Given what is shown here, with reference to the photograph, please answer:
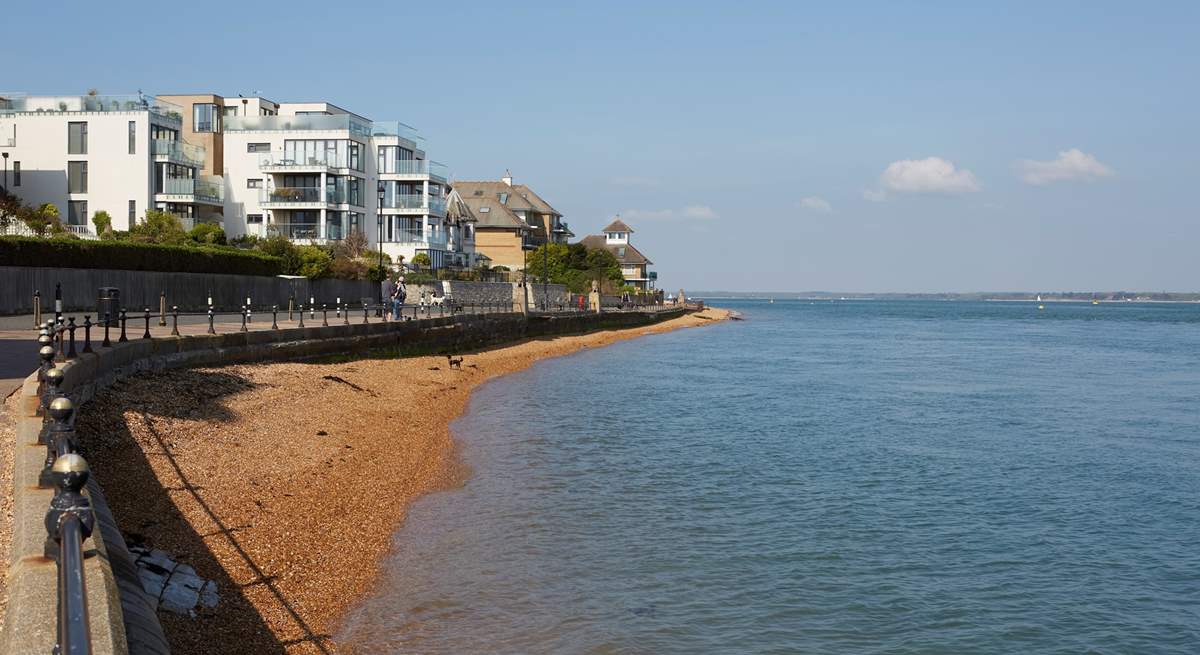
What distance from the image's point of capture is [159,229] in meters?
56.3

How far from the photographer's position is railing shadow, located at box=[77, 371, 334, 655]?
1071 centimetres

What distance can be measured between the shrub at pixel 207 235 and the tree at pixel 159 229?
744 mm

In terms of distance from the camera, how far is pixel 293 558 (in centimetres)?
1403

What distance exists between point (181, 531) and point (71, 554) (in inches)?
390

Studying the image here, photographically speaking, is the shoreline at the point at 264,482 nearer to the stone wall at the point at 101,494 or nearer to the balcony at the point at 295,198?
the stone wall at the point at 101,494

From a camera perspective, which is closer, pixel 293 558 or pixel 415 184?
pixel 293 558

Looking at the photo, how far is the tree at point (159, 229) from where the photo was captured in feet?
172

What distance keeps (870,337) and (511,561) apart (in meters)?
84.6

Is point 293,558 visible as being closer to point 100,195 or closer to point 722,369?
point 722,369

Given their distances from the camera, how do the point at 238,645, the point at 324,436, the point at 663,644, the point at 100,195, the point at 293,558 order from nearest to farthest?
the point at 238,645 → the point at 663,644 → the point at 293,558 → the point at 324,436 → the point at 100,195

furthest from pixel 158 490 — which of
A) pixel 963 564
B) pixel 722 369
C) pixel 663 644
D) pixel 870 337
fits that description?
pixel 870 337

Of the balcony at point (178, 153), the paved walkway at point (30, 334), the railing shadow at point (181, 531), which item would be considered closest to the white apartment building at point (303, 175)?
the balcony at point (178, 153)

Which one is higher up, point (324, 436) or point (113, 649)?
point (113, 649)

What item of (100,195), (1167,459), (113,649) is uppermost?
(100,195)
